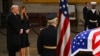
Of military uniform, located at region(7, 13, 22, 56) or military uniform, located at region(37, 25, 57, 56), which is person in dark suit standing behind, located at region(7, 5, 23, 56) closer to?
military uniform, located at region(7, 13, 22, 56)

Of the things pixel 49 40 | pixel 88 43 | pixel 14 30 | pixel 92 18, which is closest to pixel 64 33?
pixel 49 40

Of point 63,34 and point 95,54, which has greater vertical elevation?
point 63,34

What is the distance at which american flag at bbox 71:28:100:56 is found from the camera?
24.0 feet

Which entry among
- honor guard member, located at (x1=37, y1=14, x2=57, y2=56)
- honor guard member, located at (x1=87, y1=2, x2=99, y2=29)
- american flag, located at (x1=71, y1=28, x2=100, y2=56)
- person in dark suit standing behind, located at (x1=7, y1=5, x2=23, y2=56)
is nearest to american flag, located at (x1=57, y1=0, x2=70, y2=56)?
honor guard member, located at (x1=37, y1=14, x2=57, y2=56)

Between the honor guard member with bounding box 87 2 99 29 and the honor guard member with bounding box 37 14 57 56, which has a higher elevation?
the honor guard member with bounding box 37 14 57 56

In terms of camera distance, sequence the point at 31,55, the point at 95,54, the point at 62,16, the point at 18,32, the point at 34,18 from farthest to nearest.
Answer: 1. the point at 34,18
2. the point at 31,55
3. the point at 18,32
4. the point at 95,54
5. the point at 62,16

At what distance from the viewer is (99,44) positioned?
725cm

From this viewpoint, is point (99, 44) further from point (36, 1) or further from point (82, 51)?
point (36, 1)

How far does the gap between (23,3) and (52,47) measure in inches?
764

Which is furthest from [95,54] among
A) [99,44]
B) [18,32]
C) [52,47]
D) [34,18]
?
[34,18]

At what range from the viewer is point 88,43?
7527 millimetres

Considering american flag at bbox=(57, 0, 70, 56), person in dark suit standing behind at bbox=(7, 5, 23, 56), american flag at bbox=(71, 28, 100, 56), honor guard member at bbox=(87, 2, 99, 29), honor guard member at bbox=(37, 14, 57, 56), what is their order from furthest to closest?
honor guard member at bbox=(87, 2, 99, 29) → person in dark suit standing behind at bbox=(7, 5, 23, 56) → american flag at bbox=(71, 28, 100, 56) → honor guard member at bbox=(37, 14, 57, 56) → american flag at bbox=(57, 0, 70, 56)

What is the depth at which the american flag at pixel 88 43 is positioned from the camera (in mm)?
7323

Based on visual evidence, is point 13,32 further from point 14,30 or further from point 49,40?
point 49,40
